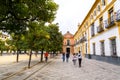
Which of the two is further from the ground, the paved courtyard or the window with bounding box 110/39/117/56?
→ the window with bounding box 110/39/117/56

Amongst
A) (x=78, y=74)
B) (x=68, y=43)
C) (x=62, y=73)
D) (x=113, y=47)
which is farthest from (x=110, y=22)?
(x=68, y=43)

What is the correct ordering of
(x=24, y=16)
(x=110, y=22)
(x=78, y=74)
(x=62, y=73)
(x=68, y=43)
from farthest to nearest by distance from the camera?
(x=68, y=43), (x=110, y=22), (x=62, y=73), (x=78, y=74), (x=24, y=16)

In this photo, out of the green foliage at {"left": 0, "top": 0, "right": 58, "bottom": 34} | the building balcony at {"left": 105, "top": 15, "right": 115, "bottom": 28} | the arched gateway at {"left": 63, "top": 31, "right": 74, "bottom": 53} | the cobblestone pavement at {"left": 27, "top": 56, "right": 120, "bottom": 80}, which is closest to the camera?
the green foliage at {"left": 0, "top": 0, "right": 58, "bottom": 34}

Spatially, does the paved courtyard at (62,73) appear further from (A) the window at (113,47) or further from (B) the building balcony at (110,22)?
(B) the building balcony at (110,22)

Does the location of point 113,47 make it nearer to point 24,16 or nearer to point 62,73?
point 62,73

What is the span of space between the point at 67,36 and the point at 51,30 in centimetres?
5115

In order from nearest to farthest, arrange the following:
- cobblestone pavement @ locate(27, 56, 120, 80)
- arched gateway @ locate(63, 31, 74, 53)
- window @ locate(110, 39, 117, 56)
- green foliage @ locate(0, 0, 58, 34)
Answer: green foliage @ locate(0, 0, 58, 34), cobblestone pavement @ locate(27, 56, 120, 80), window @ locate(110, 39, 117, 56), arched gateway @ locate(63, 31, 74, 53)

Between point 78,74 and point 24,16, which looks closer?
point 24,16

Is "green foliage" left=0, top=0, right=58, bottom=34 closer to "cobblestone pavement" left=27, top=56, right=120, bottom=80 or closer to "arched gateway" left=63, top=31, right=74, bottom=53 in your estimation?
"cobblestone pavement" left=27, top=56, right=120, bottom=80

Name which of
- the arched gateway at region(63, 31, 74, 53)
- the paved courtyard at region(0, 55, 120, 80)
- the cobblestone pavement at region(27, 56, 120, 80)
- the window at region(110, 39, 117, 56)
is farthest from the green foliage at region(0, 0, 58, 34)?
the arched gateway at region(63, 31, 74, 53)

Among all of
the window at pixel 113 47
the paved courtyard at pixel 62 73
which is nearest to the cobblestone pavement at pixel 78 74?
the paved courtyard at pixel 62 73

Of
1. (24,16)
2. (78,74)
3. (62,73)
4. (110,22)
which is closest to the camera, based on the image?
(24,16)

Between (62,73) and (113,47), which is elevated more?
(113,47)

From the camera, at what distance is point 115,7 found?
706 inches
